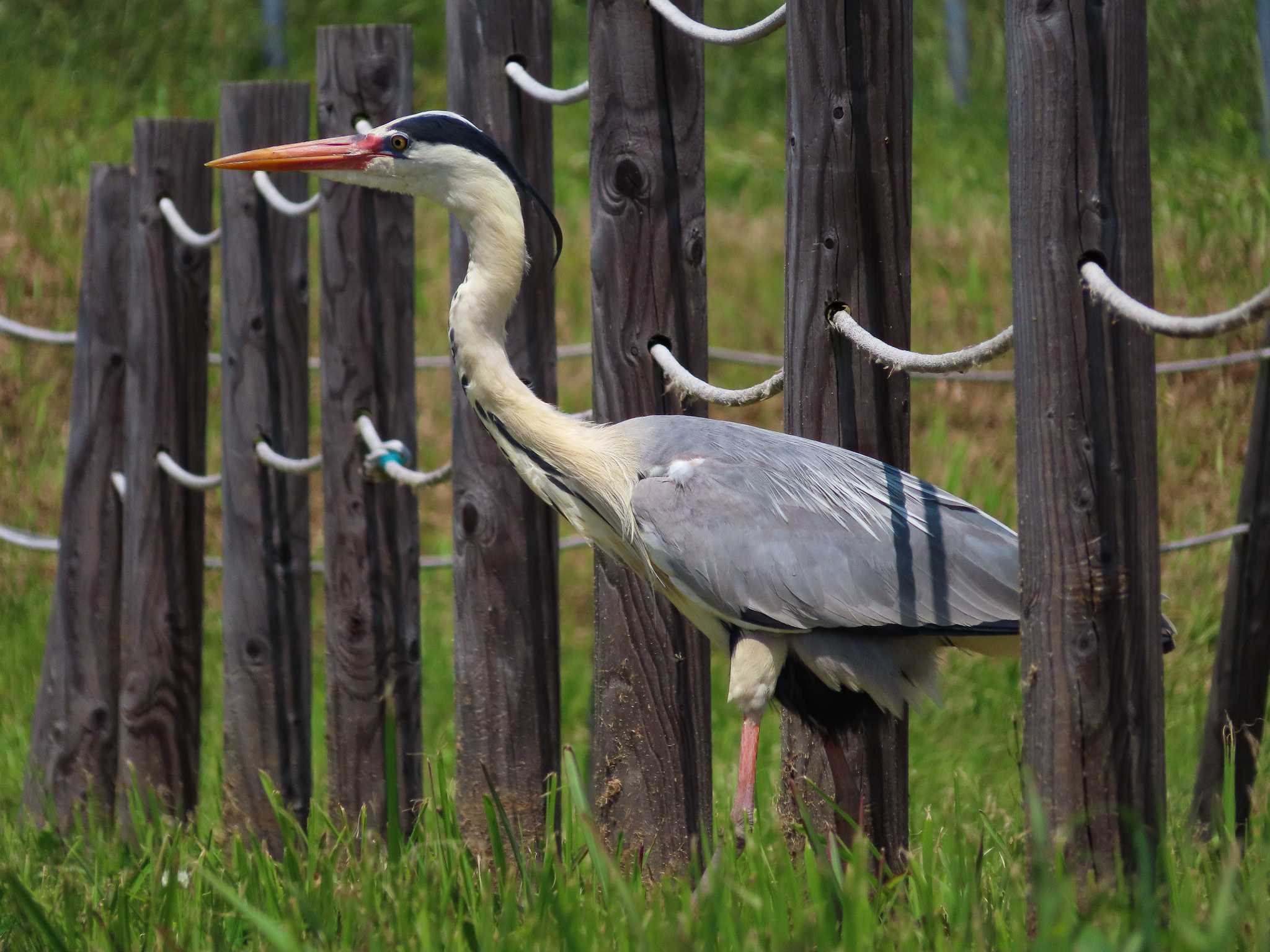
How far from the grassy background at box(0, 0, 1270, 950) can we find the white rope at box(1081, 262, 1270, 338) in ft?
2.23

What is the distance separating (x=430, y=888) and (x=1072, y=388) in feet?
4.63

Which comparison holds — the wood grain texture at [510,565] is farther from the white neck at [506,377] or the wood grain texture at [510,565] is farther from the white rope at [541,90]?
the white neck at [506,377]

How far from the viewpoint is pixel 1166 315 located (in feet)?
6.37

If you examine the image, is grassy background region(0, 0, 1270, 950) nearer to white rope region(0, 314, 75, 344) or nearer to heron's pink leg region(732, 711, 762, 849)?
heron's pink leg region(732, 711, 762, 849)

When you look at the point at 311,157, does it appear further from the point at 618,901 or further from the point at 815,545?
the point at 618,901

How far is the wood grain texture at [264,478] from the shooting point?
4352 millimetres

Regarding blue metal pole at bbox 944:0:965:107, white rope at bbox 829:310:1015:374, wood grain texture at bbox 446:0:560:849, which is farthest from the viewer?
blue metal pole at bbox 944:0:965:107

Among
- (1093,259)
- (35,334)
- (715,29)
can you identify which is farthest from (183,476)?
(1093,259)

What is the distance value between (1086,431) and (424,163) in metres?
1.82

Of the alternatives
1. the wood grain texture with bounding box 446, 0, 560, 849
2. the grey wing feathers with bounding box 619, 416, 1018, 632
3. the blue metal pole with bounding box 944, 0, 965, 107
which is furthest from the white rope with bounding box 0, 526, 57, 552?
the blue metal pole with bounding box 944, 0, 965, 107

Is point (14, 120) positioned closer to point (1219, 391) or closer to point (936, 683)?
point (1219, 391)

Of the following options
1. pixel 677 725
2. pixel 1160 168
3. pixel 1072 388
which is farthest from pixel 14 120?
pixel 1072 388

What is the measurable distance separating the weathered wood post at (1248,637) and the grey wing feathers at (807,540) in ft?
4.06

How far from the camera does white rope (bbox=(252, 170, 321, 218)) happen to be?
4141mm
